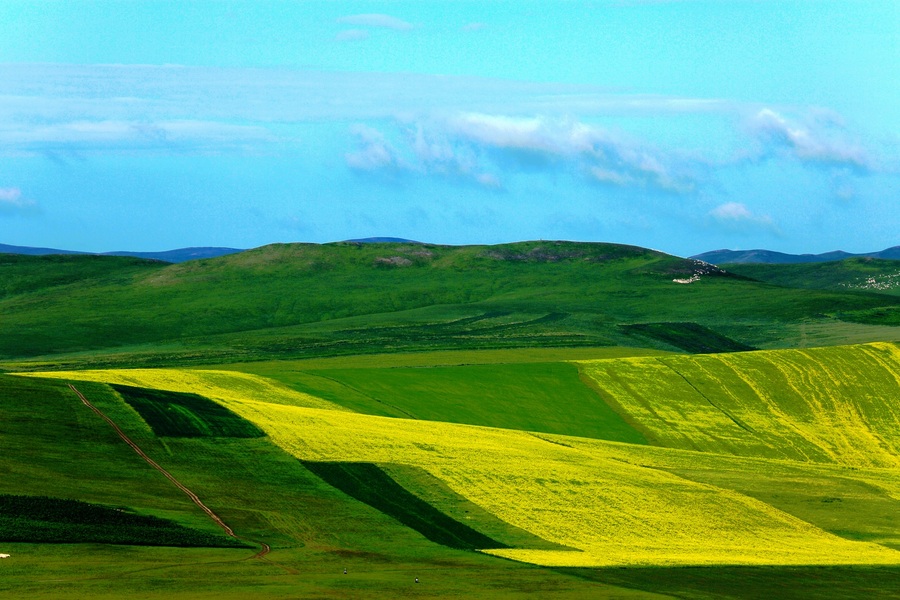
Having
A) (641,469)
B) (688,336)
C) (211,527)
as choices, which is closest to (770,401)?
(641,469)

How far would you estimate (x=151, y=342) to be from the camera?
124 metres

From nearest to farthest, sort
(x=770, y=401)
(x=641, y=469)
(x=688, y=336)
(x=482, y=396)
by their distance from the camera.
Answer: (x=641, y=469) < (x=482, y=396) < (x=770, y=401) < (x=688, y=336)

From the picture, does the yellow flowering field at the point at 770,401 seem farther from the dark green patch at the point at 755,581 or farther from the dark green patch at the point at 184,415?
the dark green patch at the point at 755,581

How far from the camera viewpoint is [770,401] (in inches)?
3228

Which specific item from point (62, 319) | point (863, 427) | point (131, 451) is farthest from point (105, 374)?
point (62, 319)

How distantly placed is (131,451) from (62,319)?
92.2 metres

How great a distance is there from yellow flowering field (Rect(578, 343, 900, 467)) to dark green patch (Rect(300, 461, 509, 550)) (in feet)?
90.0

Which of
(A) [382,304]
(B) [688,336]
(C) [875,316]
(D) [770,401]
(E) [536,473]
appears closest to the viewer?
(E) [536,473]

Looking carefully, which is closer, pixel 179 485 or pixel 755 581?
pixel 755 581

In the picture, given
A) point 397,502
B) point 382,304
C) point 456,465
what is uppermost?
point 382,304

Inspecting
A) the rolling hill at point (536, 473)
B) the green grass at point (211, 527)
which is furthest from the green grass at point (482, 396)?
the green grass at point (211, 527)

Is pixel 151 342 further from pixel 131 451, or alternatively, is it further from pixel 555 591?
pixel 555 591

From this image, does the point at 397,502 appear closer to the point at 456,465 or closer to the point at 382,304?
the point at 456,465

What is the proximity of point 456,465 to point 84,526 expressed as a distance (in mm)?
18680
